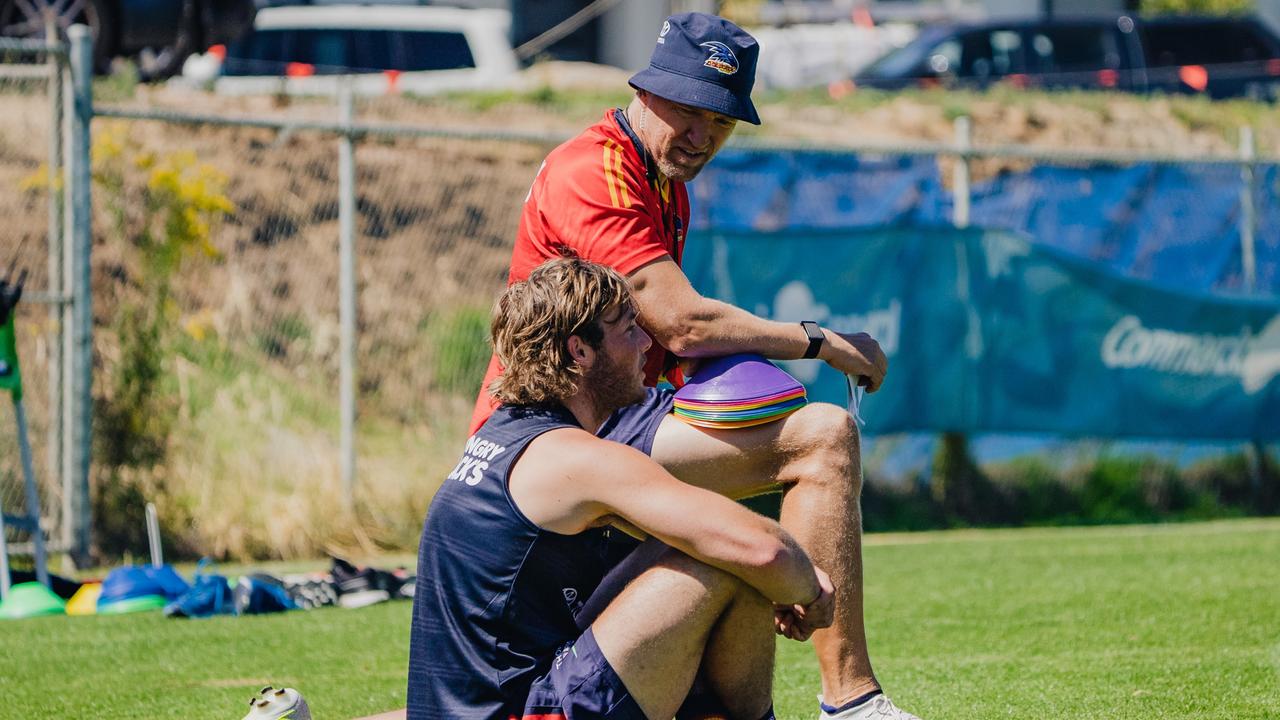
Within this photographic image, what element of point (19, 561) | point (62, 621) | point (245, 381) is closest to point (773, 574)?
point (62, 621)

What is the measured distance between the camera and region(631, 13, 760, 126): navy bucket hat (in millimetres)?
4441

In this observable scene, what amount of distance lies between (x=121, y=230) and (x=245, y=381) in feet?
4.06

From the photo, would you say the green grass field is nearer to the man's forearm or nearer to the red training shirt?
the man's forearm

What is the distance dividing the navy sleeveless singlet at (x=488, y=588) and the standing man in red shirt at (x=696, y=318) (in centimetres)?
43

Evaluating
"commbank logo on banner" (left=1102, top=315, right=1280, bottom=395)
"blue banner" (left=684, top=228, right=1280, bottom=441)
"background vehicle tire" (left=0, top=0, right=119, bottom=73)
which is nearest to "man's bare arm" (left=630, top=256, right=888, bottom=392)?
"blue banner" (left=684, top=228, right=1280, bottom=441)

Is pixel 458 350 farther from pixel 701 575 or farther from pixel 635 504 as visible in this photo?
pixel 635 504

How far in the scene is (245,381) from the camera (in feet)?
32.8

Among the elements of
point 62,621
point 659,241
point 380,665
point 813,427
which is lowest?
point 62,621

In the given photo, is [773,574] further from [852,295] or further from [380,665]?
[852,295]

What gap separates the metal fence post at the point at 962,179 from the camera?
10820 millimetres

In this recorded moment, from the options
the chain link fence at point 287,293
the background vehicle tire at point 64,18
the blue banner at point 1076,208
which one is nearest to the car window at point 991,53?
the chain link fence at point 287,293

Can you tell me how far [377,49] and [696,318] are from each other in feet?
51.1

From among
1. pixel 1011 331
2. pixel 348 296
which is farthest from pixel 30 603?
pixel 1011 331

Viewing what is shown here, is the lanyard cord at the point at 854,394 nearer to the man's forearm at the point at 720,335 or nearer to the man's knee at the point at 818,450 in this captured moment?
the man's forearm at the point at 720,335
